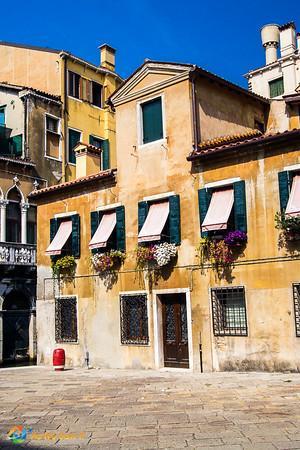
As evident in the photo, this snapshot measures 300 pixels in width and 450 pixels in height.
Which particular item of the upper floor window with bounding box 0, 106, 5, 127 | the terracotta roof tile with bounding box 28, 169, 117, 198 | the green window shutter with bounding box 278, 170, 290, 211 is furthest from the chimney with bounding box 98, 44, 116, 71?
the green window shutter with bounding box 278, 170, 290, 211

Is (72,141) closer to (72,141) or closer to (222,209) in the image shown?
(72,141)

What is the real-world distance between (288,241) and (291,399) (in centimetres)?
454

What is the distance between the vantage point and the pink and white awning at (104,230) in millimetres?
17203

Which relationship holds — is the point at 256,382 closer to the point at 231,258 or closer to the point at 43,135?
the point at 231,258

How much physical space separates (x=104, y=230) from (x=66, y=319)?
362 centimetres

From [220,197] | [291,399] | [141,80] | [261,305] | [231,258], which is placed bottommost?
[291,399]

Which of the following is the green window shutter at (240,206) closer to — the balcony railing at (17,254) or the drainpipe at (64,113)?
the balcony railing at (17,254)

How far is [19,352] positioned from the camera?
72.1ft

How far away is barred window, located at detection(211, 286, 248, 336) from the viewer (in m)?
14.5

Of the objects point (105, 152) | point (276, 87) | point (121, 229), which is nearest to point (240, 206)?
point (121, 229)

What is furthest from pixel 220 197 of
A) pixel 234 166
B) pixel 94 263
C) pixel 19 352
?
pixel 19 352

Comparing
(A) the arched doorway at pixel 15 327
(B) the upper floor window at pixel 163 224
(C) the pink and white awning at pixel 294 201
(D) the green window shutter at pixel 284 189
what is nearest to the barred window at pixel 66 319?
(A) the arched doorway at pixel 15 327

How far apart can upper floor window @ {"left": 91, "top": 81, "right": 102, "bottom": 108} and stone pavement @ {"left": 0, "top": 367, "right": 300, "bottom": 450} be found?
1652cm

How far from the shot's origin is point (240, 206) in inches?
572
